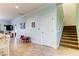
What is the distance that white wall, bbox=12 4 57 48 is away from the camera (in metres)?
5.06

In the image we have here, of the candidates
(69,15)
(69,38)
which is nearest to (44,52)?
(69,38)

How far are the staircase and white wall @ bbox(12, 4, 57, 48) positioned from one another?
0.61 meters

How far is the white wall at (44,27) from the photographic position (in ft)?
16.6

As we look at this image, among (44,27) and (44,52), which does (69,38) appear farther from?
(44,52)

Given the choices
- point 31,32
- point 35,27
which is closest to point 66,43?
point 35,27

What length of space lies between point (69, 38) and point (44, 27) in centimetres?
127

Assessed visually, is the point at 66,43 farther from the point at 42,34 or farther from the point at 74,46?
the point at 42,34

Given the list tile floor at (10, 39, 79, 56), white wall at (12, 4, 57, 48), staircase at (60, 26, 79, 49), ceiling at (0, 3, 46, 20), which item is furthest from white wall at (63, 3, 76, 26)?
tile floor at (10, 39, 79, 56)

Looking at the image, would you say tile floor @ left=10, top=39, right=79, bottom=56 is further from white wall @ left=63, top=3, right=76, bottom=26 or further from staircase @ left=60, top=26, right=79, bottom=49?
white wall @ left=63, top=3, right=76, bottom=26

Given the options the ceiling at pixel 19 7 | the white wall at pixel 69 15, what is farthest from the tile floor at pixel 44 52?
the white wall at pixel 69 15

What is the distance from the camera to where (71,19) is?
248 inches

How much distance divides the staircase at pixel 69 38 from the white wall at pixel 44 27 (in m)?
0.61

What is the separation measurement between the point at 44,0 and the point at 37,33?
5.24m

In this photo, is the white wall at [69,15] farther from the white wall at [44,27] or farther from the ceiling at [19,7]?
the ceiling at [19,7]
